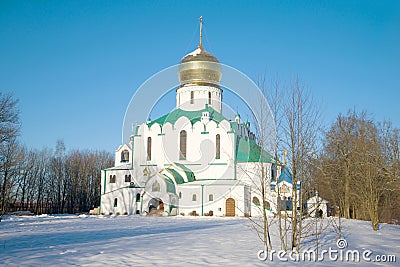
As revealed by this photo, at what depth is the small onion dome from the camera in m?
37.5

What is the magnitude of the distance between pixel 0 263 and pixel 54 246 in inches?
95.4

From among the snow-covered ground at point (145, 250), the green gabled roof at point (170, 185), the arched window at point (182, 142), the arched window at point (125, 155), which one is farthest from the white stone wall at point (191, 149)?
the snow-covered ground at point (145, 250)

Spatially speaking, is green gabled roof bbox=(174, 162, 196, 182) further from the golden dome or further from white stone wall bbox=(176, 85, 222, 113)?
the golden dome

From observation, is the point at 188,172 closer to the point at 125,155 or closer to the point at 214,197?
the point at 214,197

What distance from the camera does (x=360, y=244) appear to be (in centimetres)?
1261

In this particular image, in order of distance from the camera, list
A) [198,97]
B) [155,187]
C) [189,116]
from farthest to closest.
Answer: [198,97] < [189,116] < [155,187]

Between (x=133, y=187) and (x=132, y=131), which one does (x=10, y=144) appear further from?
(x=132, y=131)

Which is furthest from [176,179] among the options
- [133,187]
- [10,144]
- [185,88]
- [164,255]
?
[164,255]

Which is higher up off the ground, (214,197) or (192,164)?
(192,164)

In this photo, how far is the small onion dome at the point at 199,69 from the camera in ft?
123

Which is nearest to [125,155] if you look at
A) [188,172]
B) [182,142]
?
[182,142]

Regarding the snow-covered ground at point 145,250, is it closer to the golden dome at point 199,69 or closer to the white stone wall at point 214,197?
the white stone wall at point 214,197

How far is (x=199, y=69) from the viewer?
123 ft

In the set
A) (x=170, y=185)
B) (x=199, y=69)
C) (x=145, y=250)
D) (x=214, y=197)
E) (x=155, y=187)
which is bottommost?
(x=145, y=250)
